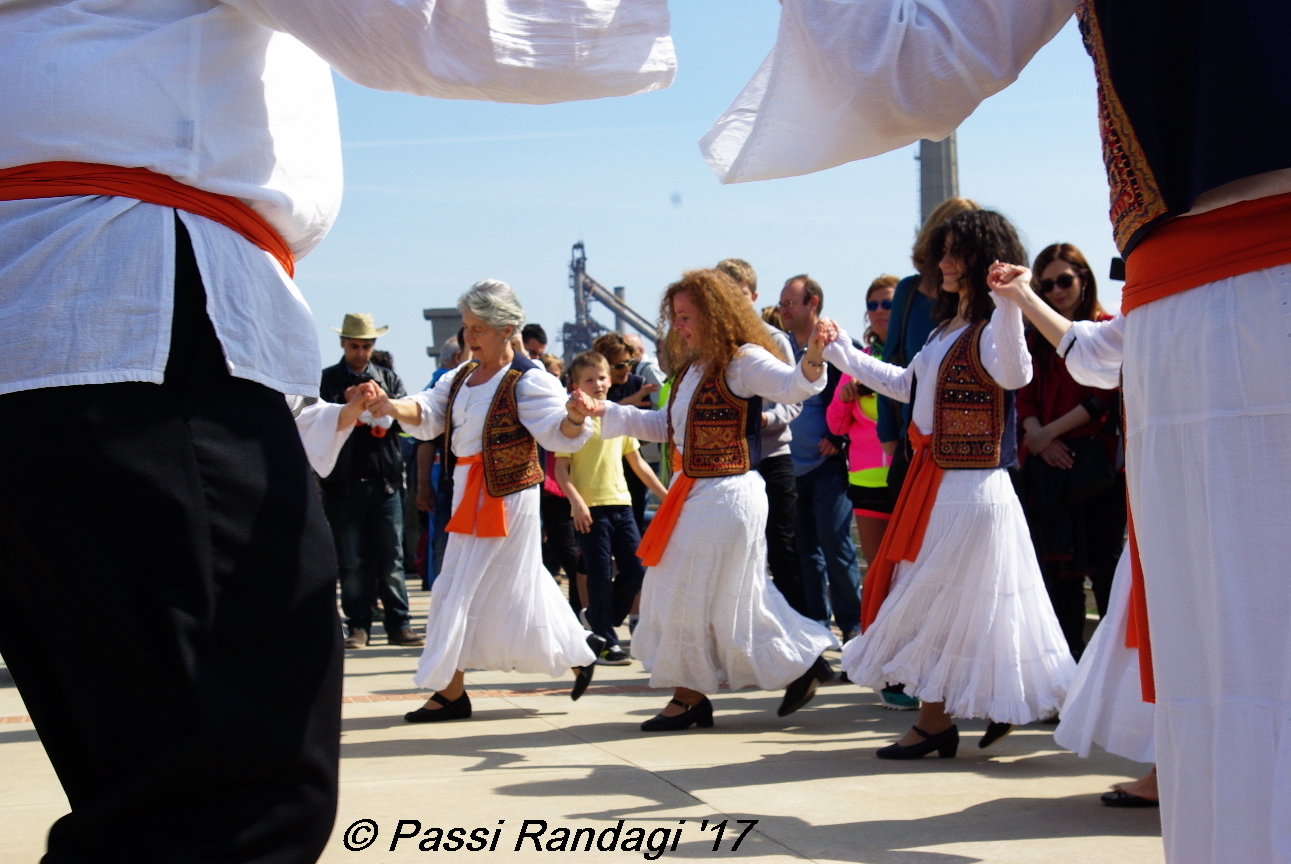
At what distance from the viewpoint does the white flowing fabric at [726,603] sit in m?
5.30

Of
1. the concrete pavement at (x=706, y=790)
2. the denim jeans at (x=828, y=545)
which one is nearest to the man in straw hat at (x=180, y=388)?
the concrete pavement at (x=706, y=790)

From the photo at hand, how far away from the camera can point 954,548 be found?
180 inches

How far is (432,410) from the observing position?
6227 millimetres

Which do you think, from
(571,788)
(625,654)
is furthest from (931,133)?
(625,654)

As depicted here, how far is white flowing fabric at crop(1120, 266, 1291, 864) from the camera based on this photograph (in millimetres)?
1699

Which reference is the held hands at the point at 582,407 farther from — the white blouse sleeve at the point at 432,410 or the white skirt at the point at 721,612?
the white blouse sleeve at the point at 432,410

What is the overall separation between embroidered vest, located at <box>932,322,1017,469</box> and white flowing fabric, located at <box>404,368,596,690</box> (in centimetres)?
170

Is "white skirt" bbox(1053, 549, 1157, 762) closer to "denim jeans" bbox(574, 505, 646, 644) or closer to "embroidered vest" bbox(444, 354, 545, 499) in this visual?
"embroidered vest" bbox(444, 354, 545, 499)

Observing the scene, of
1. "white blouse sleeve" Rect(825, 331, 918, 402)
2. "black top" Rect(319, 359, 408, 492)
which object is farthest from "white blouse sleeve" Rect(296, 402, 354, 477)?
"black top" Rect(319, 359, 408, 492)

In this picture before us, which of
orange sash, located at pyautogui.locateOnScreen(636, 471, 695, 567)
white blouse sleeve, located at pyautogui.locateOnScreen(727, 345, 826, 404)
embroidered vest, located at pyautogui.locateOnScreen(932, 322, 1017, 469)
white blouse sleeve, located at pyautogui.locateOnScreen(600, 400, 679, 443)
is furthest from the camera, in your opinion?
white blouse sleeve, located at pyautogui.locateOnScreen(600, 400, 679, 443)

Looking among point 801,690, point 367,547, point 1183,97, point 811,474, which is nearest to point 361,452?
point 367,547

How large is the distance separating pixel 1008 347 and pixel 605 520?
4.05 meters

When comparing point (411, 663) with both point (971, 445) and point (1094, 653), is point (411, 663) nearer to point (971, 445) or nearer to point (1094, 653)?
point (971, 445)

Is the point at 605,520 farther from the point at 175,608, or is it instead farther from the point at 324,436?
the point at 175,608
